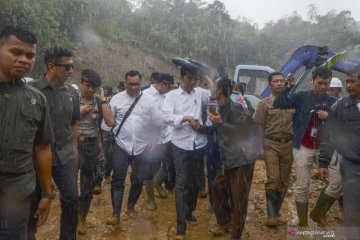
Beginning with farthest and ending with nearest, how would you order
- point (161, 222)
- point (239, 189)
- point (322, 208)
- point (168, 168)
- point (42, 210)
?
point (168, 168) → point (161, 222) → point (322, 208) → point (239, 189) → point (42, 210)

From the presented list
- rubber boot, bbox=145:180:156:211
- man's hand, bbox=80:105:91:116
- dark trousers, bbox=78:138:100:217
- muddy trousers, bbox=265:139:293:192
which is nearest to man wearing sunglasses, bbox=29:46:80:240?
man's hand, bbox=80:105:91:116

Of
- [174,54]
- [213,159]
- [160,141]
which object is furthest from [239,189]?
[174,54]

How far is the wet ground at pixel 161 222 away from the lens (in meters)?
4.54

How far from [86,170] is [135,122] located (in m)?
0.88

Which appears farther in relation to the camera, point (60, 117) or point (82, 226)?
point (82, 226)

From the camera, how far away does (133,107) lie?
4.83m

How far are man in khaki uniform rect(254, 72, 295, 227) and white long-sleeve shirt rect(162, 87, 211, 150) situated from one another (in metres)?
0.81

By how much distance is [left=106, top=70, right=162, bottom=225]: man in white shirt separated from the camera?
4.66 m

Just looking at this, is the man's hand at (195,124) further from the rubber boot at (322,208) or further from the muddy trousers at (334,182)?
the rubber boot at (322,208)

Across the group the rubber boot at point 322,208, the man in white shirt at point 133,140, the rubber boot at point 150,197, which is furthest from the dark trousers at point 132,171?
the rubber boot at point 322,208

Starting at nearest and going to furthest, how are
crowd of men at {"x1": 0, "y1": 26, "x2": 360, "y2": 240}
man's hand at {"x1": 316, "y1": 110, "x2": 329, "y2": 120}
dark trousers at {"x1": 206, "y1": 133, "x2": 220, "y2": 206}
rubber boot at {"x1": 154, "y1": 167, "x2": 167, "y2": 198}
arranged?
crowd of men at {"x1": 0, "y1": 26, "x2": 360, "y2": 240} < man's hand at {"x1": 316, "y1": 110, "x2": 329, "y2": 120} < dark trousers at {"x1": 206, "y1": 133, "x2": 220, "y2": 206} < rubber boot at {"x1": 154, "y1": 167, "x2": 167, "y2": 198}

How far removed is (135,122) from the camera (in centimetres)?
482

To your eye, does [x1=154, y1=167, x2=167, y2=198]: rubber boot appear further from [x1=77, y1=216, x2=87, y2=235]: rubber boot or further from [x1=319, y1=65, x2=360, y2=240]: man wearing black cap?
[x1=319, y1=65, x2=360, y2=240]: man wearing black cap

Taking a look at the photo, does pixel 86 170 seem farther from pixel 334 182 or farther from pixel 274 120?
pixel 334 182
